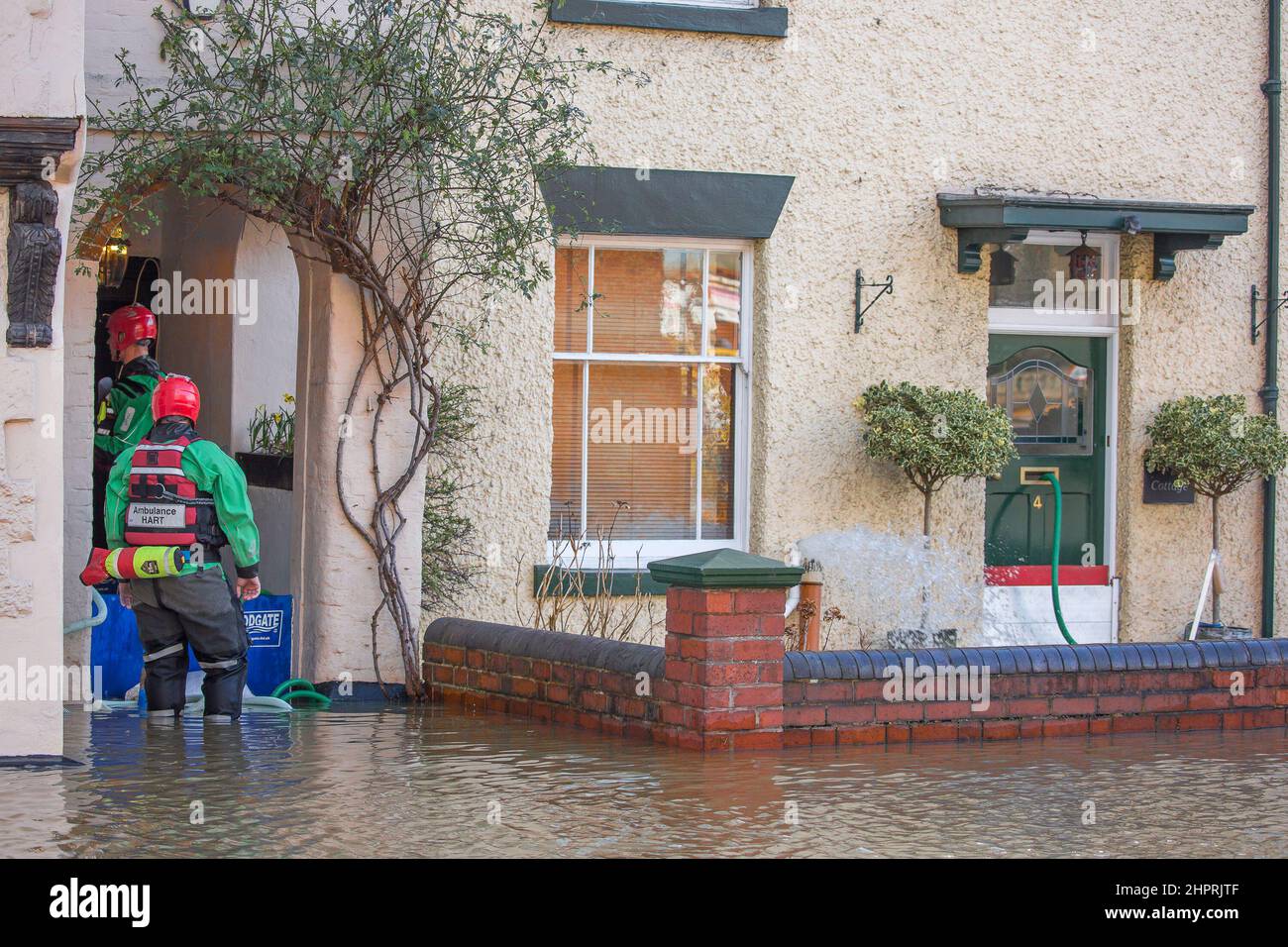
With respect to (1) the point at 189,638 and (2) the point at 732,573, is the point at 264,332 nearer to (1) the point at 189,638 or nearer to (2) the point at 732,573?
(1) the point at 189,638

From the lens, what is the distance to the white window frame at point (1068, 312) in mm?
11570

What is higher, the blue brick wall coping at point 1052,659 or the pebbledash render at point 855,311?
the pebbledash render at point 855,311

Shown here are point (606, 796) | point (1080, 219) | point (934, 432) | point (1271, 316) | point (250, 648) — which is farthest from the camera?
point (1271, 316)

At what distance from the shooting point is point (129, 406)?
32.6 feet

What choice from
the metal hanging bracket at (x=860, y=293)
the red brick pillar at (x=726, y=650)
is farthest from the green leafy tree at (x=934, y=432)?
the red brick pillar at (x=726, y=650)

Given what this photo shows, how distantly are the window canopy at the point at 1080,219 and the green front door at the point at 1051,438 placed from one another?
0.80 metres

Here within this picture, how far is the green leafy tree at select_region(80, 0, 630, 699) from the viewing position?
8539 mm

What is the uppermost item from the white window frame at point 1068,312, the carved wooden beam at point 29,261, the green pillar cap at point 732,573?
the white window frame at point 1068,312

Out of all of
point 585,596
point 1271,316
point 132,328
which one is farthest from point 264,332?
point 1271,316

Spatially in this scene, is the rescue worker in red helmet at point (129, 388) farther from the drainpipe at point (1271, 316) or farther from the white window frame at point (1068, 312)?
the drainpipe at point (1271, 316)

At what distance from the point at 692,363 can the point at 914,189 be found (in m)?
1.83

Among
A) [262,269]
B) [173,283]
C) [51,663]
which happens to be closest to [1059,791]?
[51,663]

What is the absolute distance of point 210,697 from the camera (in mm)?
8633

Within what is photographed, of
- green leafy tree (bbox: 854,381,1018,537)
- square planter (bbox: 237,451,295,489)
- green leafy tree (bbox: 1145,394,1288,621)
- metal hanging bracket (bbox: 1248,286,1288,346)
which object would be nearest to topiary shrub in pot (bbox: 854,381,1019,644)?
green leafy tree (bbox: 854,381,1018,537)
